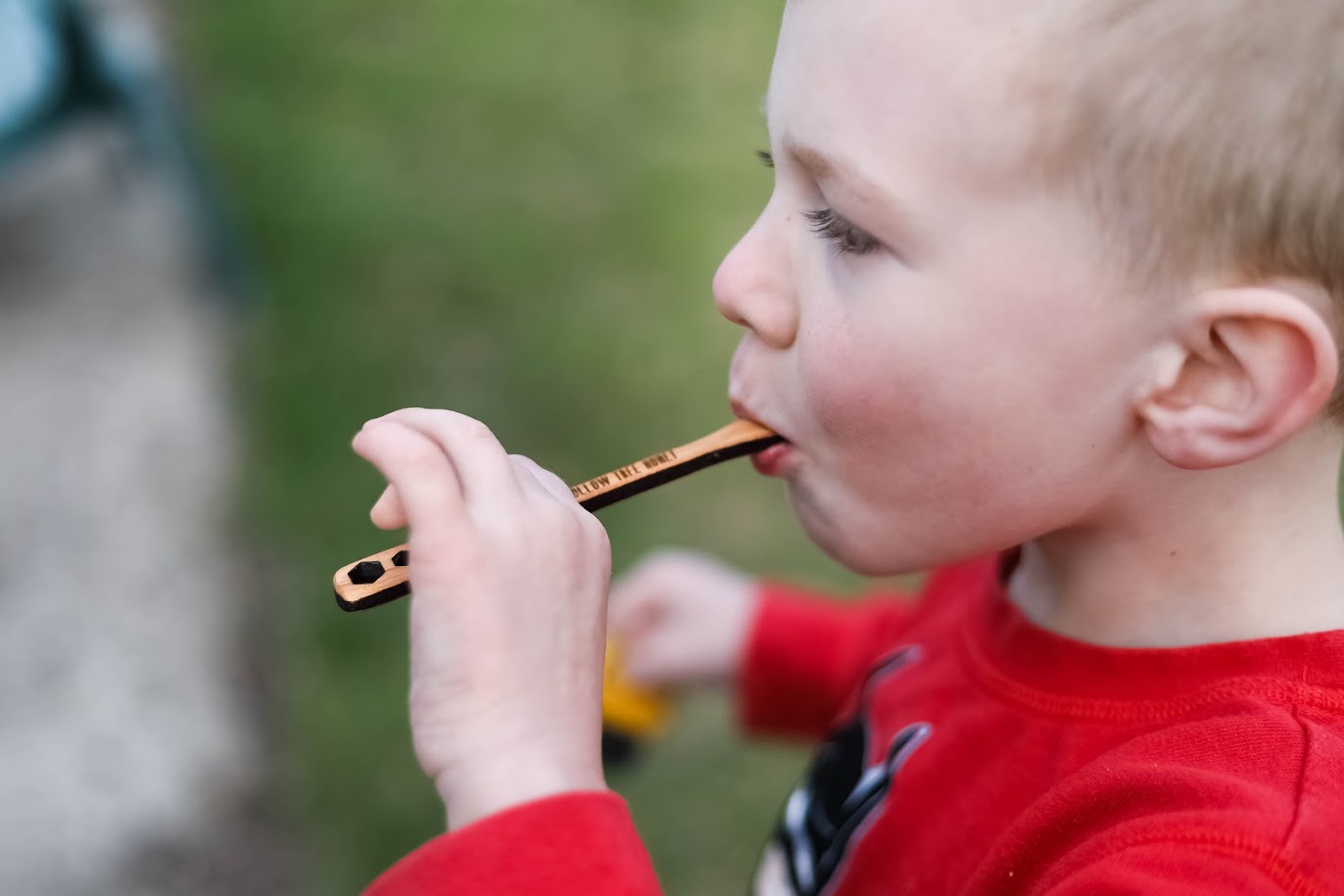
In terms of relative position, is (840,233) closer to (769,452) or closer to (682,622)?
(769,452)

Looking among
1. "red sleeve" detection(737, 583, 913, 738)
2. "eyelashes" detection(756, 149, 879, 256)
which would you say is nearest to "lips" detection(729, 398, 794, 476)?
"eyelashes" detection(756, 149, 879, 256)

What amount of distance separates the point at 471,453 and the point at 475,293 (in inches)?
79.5

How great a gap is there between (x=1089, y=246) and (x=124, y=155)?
2.91m

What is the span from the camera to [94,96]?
2641 mm

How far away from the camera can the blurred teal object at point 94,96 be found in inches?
97.4

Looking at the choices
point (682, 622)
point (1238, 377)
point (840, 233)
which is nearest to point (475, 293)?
point (682, 622)

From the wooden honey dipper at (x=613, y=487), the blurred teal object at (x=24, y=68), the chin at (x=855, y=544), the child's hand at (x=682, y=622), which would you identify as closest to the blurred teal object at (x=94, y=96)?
the blurred teal object at (x=24, y=68)

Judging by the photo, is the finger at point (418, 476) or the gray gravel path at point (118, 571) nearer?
the finger at point (418, 476)

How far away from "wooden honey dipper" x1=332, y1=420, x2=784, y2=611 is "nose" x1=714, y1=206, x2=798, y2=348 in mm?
88

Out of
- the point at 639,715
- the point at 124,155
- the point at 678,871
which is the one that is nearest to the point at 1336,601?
the point at 639,715

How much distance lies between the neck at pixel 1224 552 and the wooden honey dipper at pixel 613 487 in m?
0.26

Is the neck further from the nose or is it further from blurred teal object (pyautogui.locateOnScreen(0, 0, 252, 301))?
blurred teal object (pyautogui.locateOnScreen(0, 0, 252, 301))

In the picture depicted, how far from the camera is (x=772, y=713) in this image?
1.45 metres

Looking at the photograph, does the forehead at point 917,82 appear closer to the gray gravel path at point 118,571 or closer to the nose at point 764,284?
the nose at point 764,284
